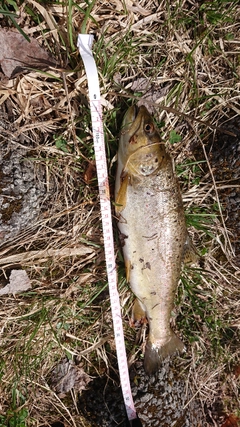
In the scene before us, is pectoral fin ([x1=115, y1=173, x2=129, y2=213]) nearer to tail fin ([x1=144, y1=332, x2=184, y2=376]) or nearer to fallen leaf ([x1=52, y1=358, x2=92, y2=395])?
tail fin ([x1=144, y1=332, x2=184, y2=376])

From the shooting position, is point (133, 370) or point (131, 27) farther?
point (133, 370)

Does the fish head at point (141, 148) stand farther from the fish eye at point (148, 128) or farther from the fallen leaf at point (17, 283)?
the fallen leaf at point (17, 283)

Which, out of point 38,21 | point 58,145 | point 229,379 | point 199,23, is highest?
point 38,21

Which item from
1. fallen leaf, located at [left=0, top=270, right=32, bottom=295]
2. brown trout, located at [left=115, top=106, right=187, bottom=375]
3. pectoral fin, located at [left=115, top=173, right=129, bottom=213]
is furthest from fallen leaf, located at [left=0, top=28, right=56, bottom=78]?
fallen leaf, located at [left=0, top=270, right=32, bottom=295]

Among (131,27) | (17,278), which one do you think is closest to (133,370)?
(17,278)

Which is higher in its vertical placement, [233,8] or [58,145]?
[233,8]

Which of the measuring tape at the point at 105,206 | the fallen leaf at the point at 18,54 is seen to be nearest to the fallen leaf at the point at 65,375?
the measuring tape at the point at 105,206

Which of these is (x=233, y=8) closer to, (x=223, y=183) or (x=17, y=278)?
(x=223, y=183)
